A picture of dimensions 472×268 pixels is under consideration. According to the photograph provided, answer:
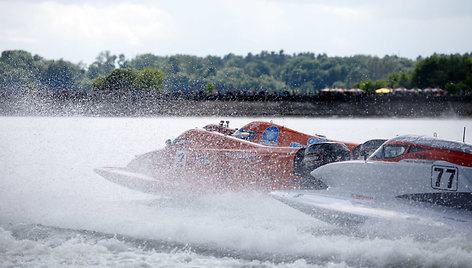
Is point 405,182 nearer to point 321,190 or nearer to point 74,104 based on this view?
point 321,190

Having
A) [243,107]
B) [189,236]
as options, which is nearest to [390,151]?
[189,236]

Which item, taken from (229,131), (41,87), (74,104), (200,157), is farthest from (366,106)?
(200,157)

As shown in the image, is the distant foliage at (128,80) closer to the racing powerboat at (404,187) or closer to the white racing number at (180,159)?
the white racing number at (180,159)

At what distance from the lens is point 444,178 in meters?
8.45

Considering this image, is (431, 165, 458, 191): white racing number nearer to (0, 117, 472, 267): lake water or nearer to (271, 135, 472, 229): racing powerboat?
(271, 135, 472, 229): racing powerboat

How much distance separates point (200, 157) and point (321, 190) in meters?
3.06

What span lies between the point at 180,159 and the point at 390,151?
4.78 metres

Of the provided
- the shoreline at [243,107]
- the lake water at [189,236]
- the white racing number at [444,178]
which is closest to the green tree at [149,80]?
the shoreline at [243,107]

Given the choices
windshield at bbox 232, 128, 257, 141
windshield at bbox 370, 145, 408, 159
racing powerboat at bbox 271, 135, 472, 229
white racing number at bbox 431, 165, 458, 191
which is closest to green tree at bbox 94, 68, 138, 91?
windshield at bbox 232, 128, 257, 141

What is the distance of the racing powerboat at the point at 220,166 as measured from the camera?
10711mm

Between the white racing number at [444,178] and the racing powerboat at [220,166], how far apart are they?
89.0 inches

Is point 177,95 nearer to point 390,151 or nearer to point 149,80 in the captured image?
point 149,80

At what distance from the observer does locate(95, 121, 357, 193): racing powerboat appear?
1071 centimetres

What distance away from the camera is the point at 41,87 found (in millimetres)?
69750
